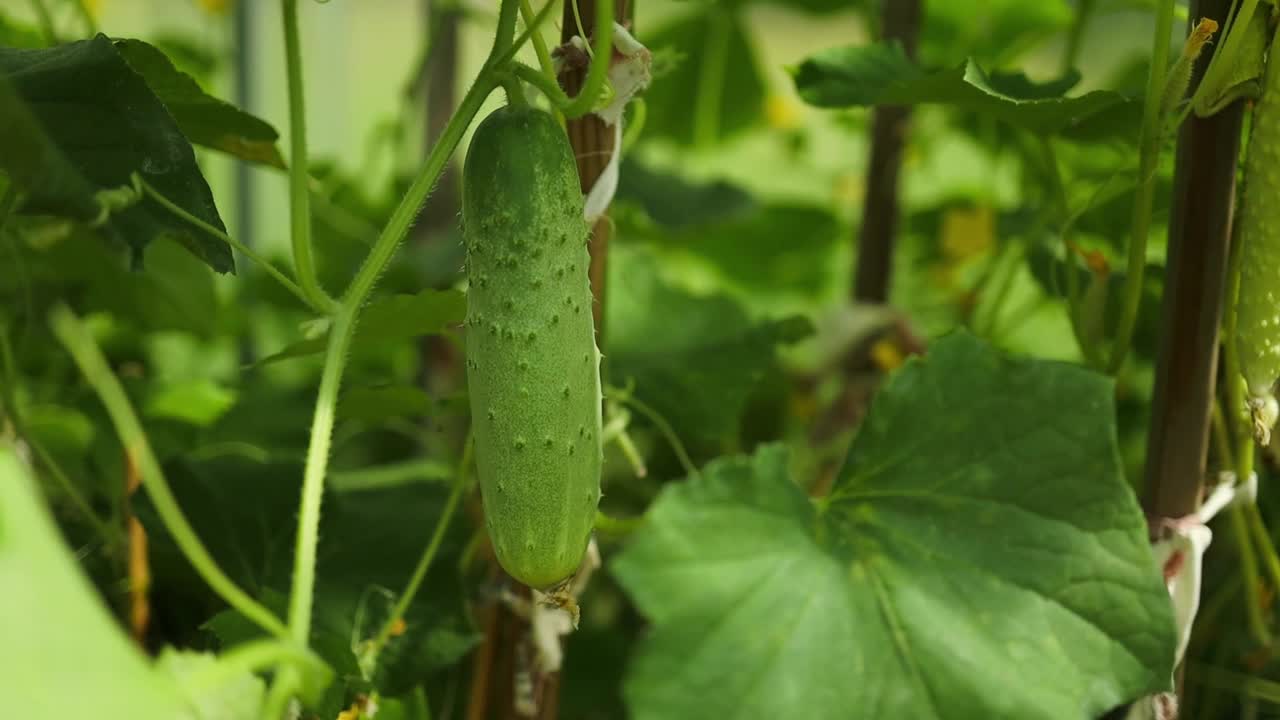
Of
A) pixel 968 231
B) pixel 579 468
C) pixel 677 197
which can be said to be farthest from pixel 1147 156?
pixel 968 231

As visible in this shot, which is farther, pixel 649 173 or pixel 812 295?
pixel 812 295

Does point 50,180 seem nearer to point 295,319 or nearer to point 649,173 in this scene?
point 649,173

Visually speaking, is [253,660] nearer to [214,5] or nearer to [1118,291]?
[1118,291]

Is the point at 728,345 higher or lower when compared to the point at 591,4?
lower

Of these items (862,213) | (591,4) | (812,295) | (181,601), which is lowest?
(181,601)

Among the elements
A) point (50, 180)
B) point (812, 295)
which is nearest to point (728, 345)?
point (50, 180)

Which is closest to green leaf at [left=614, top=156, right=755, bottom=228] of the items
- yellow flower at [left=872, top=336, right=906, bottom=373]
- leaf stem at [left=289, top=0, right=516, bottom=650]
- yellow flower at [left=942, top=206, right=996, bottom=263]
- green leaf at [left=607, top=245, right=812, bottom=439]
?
green leaf at [left=607, top=245, right=812, bottom=439]

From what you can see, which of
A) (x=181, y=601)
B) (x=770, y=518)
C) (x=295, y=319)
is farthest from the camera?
(x=295, y=319)

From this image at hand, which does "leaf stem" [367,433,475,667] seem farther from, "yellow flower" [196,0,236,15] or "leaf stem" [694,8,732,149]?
"yellow flower" [196,0,236,15]
